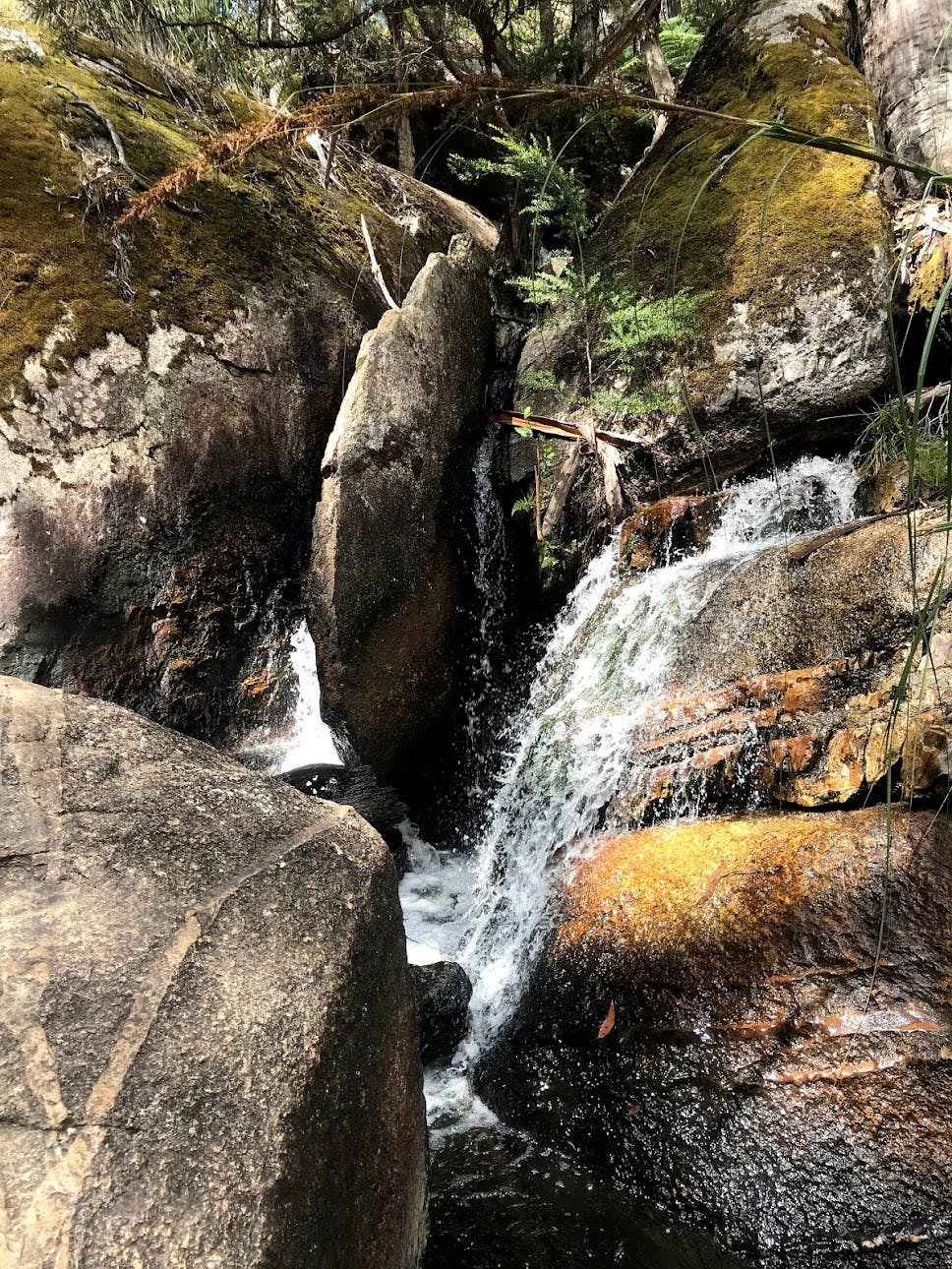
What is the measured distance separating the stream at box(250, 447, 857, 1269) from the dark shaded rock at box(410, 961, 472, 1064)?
0.23 feet

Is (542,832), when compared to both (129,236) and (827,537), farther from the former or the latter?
(129,236)

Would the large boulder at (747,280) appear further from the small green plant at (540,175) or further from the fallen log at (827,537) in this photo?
the fallen log at (827,537)

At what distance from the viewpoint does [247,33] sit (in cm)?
612

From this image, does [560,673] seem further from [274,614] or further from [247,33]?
[247,33]

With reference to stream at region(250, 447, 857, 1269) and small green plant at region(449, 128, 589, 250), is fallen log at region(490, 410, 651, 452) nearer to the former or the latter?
stream at region(250, 447, 857, 1269)

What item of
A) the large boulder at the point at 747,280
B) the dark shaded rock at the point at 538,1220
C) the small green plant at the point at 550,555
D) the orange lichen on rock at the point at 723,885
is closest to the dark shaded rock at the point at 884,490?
the large boulder at the point at 747,280

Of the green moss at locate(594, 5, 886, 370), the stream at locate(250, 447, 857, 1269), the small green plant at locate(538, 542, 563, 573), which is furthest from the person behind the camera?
the small green plant at locate(538, 542, 563, 573)

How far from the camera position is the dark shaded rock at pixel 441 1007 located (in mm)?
3779

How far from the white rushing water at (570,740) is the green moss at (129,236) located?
11.6 feet

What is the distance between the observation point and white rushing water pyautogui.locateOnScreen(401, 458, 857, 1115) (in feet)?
14.0

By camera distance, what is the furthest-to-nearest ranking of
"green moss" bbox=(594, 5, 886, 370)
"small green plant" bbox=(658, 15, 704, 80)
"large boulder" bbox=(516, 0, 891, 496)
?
1. "small green plant" bbox=(658, 15, 704, 80)
2. "green moss" bbox=(594, 5, 886, 370)
3. "large boulder" bbox=(516, 0, 891, 496)

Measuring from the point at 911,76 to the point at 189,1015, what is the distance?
8711 millimetres

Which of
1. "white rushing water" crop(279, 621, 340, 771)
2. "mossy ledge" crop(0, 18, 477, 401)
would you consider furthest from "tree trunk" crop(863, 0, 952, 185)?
"white rushing water" crop(279, 621, 340, 771)

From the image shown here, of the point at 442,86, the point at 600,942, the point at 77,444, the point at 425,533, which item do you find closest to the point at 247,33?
the point at 77,444
